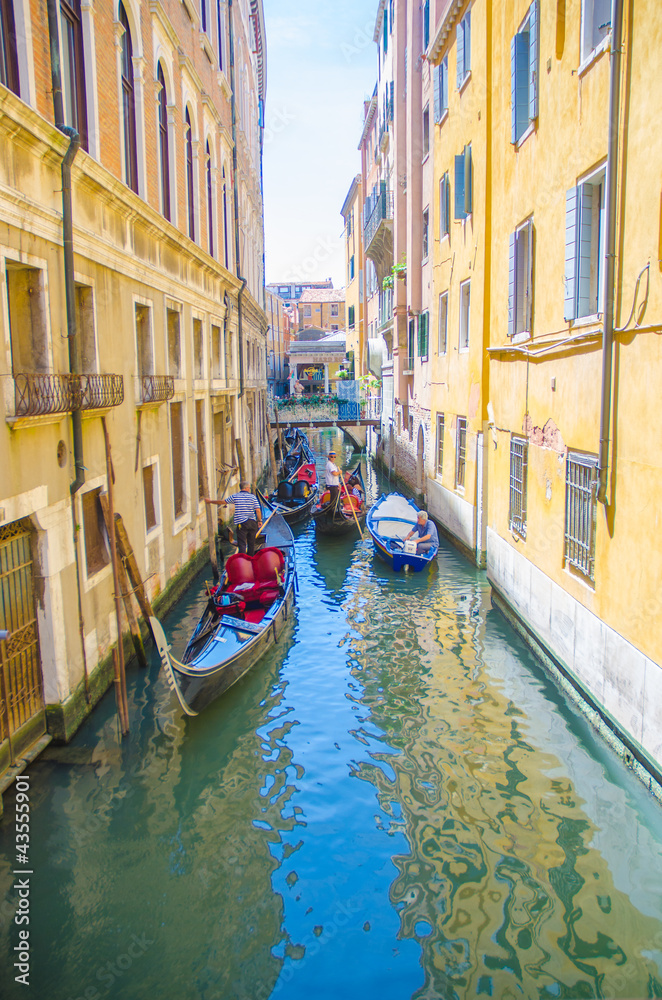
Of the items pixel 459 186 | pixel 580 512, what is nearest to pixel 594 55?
pixel 580 512

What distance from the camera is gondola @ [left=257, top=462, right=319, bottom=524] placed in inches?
619

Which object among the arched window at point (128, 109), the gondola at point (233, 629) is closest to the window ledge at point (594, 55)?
the arched window at point (128, 109)

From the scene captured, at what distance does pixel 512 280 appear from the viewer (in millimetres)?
8305

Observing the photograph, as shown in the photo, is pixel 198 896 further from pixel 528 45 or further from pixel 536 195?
pixel 528 45

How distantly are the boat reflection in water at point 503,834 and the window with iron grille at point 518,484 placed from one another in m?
1.74

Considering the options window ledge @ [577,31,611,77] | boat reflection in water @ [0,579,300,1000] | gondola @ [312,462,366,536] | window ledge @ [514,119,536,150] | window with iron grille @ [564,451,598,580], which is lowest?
boat reflection in water @ [0,579,300,1000]

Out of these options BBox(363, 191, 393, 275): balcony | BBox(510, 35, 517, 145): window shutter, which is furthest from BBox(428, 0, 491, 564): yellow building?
BBox(363, 191, 393, 275): balcony

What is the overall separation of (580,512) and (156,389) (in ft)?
16.7

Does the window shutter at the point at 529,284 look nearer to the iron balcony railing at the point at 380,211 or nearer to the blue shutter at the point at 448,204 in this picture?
the blue shutter at the point at 448,204

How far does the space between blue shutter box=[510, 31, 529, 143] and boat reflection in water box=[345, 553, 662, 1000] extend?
6006 mm

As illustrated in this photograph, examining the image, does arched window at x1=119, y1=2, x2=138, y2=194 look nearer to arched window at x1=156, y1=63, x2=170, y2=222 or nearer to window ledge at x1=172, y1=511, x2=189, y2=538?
arched window at x1=156, y1=63, x2=170, y2=222

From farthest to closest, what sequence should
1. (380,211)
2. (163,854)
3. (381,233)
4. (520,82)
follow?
(381,233) → (380,211) → (520,82) → (163,854)

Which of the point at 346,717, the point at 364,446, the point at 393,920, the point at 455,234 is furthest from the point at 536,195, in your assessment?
the point at 364,446

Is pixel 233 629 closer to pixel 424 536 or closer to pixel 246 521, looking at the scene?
pixel 246 521
